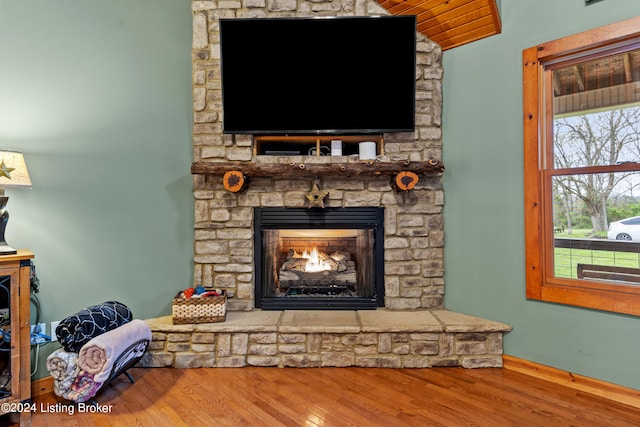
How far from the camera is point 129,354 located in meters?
2.01

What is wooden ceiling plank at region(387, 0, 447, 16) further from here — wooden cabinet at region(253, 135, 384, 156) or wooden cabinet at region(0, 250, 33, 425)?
wooden cabinet at region(0, 250, 33, 425)

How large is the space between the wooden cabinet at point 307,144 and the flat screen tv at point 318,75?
0.14m

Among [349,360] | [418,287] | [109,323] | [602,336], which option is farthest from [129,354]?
[602,336]

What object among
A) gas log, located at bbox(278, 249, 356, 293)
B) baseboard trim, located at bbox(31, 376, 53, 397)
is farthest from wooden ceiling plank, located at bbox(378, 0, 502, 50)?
baseboard trim, located at bbox(31, 376, 53, 397)

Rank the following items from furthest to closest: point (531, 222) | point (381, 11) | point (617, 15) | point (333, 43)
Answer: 1. point (381, 11)
2. point (333, 43)
3. point (531, 222)
4. point (617, 15)

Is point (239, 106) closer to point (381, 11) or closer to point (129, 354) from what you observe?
point (381, 11)

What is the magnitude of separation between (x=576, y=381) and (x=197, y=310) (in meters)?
2.60

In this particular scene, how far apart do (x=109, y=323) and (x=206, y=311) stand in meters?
0.60

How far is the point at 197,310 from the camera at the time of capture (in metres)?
2.35

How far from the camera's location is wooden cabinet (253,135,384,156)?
268cm

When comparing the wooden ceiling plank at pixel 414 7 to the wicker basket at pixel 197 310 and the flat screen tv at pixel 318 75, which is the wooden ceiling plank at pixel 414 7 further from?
the wicker basket at pixel 197 310

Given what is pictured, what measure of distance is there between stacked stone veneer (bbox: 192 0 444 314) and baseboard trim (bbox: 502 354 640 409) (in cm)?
67

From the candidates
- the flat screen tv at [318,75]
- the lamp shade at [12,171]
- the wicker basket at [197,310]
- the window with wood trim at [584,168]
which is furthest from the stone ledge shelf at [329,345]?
the flat screen tv at [318,75]

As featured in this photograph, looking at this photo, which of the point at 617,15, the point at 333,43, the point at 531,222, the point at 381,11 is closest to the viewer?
the point at 617,15
